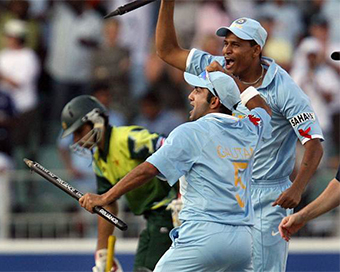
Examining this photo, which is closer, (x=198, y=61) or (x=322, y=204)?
(x=322, y=204)

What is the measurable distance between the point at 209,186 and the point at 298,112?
143 cm

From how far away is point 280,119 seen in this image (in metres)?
7.04

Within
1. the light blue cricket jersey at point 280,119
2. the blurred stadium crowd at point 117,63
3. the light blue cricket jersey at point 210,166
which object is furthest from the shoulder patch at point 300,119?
the blurred stadium crowd at point 117,63

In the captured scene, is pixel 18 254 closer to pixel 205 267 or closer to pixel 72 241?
pixel 72 241

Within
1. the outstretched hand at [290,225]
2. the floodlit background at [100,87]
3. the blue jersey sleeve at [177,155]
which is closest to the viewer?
the blue jersey sleeve at [177,155]

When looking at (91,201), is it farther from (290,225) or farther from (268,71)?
(268,71)

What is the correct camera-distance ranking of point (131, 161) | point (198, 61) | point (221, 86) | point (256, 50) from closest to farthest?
point (221, 86) → point (256, 50) → point (198, 61) → point (131, 161)

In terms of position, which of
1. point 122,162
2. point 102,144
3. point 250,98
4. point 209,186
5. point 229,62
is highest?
point 229,62

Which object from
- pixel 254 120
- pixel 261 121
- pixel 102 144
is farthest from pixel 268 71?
pixel 102 144

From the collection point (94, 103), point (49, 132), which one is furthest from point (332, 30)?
point (94, 103)

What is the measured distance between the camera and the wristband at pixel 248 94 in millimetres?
6664

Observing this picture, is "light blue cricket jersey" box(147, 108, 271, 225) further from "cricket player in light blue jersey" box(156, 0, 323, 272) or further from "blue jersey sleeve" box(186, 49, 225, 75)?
"blue jersey sleeve" box(186, 49, 225, 75)

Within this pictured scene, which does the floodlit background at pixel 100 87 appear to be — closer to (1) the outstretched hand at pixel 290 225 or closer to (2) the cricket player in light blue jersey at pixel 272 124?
(2) the cricket player in light blue jersey at pixel 272 124

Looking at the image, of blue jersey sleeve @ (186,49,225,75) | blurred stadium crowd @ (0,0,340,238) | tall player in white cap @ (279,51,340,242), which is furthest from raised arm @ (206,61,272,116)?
blurred stadium crowd @ (0,0,340,238)
